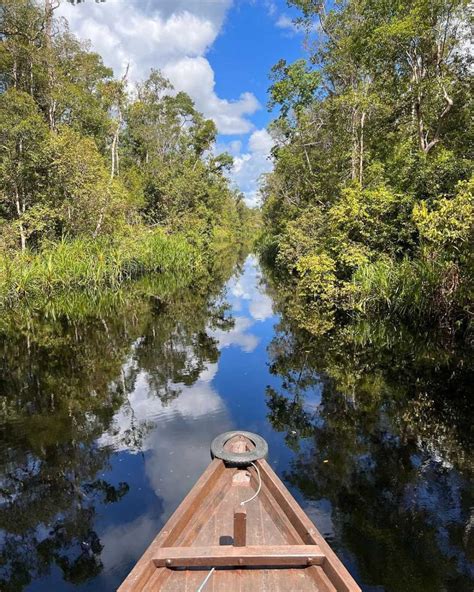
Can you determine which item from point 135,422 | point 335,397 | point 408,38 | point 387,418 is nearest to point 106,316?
point 135,422

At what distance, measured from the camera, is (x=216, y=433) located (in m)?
5.57

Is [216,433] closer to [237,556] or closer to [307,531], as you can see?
[307,531]

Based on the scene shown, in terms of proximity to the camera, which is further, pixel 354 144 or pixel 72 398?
pixel 354 144

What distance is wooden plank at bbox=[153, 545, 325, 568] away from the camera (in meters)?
2.46

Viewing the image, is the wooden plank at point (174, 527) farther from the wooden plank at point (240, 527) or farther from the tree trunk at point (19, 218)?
the tree trunk at point (19, 218)

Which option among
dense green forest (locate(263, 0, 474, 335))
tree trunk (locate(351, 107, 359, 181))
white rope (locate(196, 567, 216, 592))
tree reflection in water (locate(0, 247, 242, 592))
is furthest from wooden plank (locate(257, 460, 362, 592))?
tree trunk (locate(351, 107, 359, 181))

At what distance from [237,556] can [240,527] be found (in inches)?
6.3

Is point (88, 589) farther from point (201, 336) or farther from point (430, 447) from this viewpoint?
point (201, 336)

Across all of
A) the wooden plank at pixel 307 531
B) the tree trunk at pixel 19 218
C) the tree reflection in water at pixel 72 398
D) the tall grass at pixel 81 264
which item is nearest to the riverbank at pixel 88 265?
the tall grass at pixel 81 264

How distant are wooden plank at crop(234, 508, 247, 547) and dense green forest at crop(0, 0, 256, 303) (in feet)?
37.3

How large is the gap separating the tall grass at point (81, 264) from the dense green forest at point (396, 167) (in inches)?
277

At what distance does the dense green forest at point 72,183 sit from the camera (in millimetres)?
13516

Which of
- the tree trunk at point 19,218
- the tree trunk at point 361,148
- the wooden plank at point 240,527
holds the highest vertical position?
the tree trunk at point 361,148

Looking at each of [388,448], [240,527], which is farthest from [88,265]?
[240,527]
